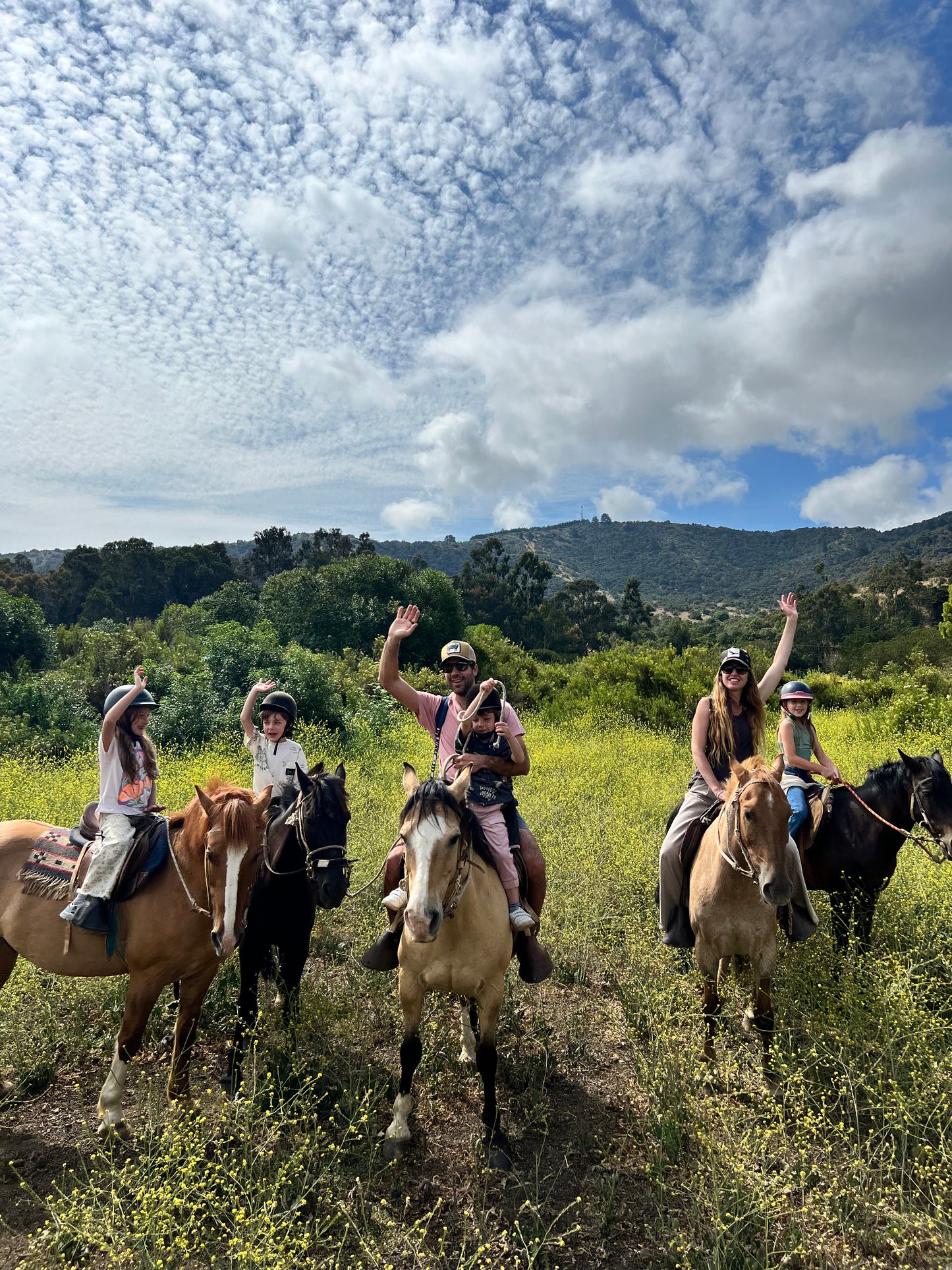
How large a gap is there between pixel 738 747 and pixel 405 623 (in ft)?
8.81

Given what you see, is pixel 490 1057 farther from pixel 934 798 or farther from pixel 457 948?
pixel 934 798

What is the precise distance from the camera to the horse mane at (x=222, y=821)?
3363mm

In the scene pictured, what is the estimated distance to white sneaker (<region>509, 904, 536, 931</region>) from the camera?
360cm

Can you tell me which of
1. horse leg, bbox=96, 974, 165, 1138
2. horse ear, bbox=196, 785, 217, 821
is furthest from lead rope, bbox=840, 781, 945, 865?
horse leg, bbox=96, 974, 165, 1138

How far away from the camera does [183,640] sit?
2505 centimetres

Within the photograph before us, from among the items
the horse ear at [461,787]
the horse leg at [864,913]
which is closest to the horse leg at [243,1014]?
the horse ear at [461,787]

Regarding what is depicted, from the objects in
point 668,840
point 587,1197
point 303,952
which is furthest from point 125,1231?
point 668,840

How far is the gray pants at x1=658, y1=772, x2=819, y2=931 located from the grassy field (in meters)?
0.46

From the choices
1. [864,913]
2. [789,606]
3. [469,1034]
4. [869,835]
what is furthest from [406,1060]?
[789,606]

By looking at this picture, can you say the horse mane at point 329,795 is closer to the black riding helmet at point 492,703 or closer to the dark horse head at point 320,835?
the dark horse head at point 320,835

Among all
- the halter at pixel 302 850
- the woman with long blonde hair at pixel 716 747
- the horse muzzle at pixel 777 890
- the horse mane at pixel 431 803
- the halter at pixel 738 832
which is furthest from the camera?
the woman with long blonde hair at pixel 716 747

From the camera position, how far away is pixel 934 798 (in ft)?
14.9

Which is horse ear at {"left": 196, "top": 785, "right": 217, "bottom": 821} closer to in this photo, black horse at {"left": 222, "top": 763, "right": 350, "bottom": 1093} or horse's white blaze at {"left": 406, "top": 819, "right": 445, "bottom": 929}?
black horse at {"left": 222, "top": 763, "right": 350, "bottom": 1093}

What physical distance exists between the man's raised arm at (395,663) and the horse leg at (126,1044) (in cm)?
228
